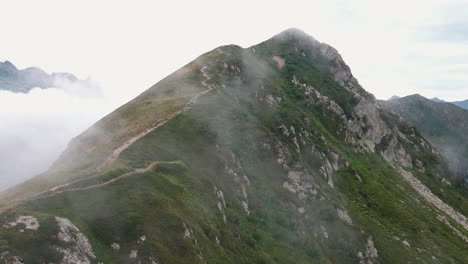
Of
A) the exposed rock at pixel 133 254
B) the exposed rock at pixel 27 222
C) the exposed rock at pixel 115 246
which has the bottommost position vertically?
the exposed rock at pixel 133 254

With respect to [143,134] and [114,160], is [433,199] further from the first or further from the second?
[114,160]

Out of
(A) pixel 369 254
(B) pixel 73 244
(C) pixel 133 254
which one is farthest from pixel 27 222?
(A) pixel 369 254

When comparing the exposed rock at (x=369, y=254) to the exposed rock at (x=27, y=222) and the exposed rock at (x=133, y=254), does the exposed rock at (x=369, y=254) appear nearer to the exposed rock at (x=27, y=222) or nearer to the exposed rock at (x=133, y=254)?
the exposed rock at (x=133, y=254)

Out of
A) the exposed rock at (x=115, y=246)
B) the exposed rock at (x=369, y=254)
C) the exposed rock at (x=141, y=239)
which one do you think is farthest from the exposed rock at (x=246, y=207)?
the exposed rock at (x=115, y=246)

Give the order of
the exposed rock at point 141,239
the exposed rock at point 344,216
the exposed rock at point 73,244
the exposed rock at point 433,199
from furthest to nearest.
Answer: the exposed rock at point 433,199
the exposed rock at point 344,216
the exposed rock at point 141,239
the exposed rock at point 73,244

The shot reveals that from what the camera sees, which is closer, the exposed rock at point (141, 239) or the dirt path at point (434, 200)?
the exposed rock at point (141, 239)

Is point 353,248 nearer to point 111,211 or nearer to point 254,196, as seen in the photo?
point 254,196

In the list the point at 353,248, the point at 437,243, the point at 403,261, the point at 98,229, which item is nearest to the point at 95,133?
the point at 98,229

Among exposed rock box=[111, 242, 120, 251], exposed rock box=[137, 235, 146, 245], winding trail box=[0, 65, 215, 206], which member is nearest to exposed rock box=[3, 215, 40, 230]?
winding trail box=[0, 65, 215, 206]

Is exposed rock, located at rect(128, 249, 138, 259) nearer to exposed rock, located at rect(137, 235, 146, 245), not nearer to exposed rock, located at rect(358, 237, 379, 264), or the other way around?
exposed rock, located at rect(137, 235, 146, 245)
